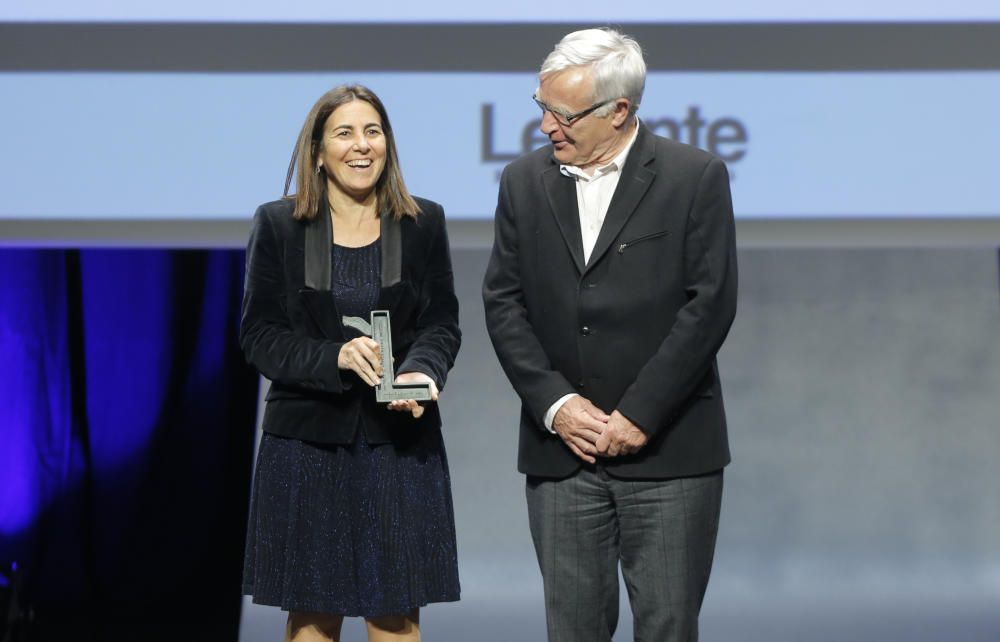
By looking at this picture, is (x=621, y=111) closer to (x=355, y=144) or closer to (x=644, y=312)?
(x=644, y=312)

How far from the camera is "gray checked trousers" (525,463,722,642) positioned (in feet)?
6.95

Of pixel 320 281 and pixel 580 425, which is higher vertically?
pixel 320 281

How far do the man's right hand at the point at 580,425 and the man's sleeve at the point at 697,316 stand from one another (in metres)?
0.05

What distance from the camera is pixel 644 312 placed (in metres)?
2.12

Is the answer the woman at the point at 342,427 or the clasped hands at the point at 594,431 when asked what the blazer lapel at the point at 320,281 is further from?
the clasped hands at the point at 594,431

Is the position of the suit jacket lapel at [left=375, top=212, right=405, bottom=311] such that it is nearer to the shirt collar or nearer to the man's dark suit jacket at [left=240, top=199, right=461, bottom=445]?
the man's dark suit jacket at [left=240, top=199, right=461, bottom=445]

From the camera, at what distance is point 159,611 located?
4035mm

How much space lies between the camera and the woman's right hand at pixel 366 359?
7.30ft

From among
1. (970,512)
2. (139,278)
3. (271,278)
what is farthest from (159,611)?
(970,512)

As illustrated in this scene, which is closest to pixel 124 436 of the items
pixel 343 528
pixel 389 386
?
pixel 343 528

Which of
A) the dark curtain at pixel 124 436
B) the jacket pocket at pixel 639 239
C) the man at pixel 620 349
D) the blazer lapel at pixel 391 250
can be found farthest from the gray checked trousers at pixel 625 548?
the dark curtain at pixel 124 436

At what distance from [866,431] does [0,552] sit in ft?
9.21

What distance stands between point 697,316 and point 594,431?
0.82 ft

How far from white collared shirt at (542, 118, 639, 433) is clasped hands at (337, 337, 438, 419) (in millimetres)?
265
